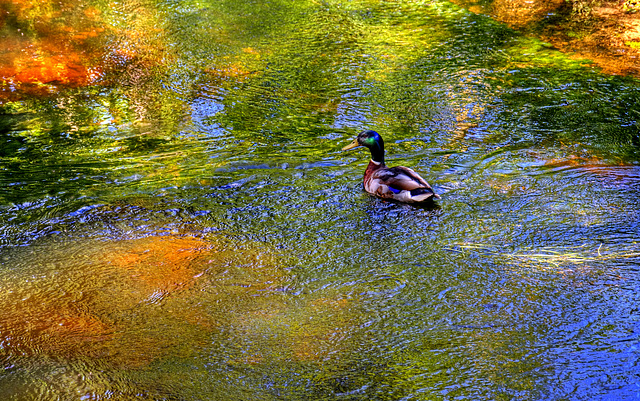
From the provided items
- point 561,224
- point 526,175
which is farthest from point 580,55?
point 561,224

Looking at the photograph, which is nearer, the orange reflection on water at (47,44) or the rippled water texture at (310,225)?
the rippled water texture at (310,225)

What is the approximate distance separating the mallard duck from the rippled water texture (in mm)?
171

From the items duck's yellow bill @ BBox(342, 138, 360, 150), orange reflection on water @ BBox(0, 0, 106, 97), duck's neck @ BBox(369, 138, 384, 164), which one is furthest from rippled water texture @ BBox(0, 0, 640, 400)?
duck's neck @ BBox(369, 138, 384, 164)

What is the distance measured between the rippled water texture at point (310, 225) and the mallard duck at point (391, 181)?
0.56 feet

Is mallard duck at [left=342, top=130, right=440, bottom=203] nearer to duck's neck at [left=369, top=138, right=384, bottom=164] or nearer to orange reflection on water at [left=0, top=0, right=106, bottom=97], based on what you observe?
duck's neck at [left=369, top=138, right=384, bottom=164]

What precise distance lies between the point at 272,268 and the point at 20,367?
2.10m

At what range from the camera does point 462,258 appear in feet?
17.5

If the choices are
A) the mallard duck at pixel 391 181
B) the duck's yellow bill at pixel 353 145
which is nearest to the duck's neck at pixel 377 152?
the mallard duck at pixel 391 181

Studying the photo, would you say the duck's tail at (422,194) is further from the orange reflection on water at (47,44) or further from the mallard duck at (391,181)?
the orange reflection on water at (47,44)

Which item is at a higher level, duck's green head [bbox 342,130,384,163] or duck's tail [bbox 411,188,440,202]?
duck's green head [bbox 342,130,384,163]

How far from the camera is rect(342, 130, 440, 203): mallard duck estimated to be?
248 inches

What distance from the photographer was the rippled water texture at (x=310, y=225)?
4156 mm

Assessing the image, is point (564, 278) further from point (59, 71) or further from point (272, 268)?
point (59, 71)

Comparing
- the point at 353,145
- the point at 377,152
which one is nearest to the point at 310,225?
the point at 377,152
